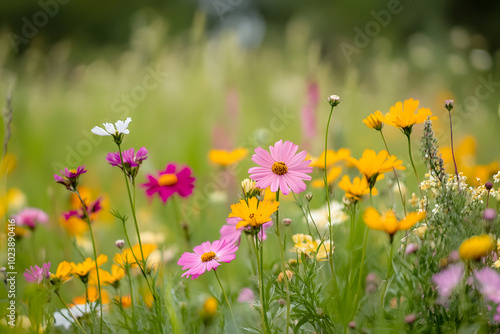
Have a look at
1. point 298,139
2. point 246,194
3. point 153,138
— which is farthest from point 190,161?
point 246,194

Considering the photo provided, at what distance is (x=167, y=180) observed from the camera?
0.82 m

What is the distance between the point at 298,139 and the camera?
245cm

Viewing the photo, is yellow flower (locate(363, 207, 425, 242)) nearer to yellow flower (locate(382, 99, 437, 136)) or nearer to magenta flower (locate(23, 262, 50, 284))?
yellow flower (locate(382, 99, 437, 136))

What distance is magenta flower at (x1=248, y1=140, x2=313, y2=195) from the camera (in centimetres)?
62

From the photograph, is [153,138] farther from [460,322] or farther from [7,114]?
[460,322]

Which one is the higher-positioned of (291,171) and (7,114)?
(7,114)

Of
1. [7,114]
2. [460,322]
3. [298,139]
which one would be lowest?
[460,322]

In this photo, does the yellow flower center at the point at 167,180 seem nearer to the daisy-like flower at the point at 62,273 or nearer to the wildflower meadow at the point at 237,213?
the wildflower meadow at the point at 237,213

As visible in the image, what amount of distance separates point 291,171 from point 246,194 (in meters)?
0.07

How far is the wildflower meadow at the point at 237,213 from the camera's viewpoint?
62 cm

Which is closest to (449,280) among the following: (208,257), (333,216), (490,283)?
(490,283)

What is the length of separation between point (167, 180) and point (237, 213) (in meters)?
0.29

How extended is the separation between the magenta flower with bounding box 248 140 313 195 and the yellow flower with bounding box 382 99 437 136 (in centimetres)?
14

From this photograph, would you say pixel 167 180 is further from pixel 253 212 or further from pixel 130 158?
pixel 253 212
